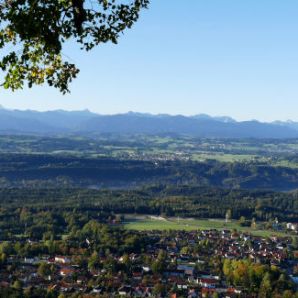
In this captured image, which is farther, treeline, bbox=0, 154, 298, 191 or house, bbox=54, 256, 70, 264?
treeline, bbox=0, 154, 298, 191

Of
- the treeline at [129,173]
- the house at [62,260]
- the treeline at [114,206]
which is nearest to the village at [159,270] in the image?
the house at [62,260]

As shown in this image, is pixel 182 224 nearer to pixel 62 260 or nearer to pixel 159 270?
pixel 62 260

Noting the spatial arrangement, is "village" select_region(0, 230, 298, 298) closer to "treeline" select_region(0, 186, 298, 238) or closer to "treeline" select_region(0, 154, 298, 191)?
"treeline" select_region(0, 186, 298, 238)

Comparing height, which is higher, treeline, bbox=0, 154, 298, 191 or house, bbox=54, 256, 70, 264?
house, bbox=54, 256, 70, 264

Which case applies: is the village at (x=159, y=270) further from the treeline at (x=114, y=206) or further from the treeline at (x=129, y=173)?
the treeline at (x=129, y=173)

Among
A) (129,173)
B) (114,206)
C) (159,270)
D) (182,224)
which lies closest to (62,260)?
(159,270)

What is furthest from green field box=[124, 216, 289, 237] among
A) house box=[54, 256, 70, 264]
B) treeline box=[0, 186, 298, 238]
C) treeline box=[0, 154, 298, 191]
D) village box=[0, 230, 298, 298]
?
treeline box=[0, 154, 298, 191]
